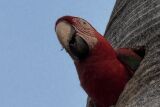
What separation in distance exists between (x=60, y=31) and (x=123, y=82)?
18.8 inches

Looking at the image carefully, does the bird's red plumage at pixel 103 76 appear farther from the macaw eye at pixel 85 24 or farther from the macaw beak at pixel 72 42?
the macaw eye at pixel 85 24

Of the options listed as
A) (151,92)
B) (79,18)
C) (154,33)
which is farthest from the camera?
(79,18)

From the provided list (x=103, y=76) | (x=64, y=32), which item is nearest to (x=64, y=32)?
(x=64, y=32)

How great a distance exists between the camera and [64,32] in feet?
8.71

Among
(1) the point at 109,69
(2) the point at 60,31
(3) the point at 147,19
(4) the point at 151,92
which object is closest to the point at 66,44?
(2) the point at 60,31

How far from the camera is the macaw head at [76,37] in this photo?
2633 millimetres

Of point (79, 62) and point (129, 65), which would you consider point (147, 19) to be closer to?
point (129, 65)

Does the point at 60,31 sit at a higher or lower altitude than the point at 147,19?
higher

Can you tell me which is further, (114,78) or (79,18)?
(79,18)

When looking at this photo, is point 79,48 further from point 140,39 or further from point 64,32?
point 140,39

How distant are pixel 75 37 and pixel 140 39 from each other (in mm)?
408

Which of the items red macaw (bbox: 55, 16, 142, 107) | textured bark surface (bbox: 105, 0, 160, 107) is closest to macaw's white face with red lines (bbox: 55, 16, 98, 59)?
red macaw (bbox: 55, 16, 142, 107)

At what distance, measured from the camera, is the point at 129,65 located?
8.63ft

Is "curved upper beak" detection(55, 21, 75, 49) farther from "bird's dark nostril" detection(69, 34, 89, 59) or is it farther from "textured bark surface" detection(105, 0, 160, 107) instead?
"textured bark surface" detection(105, 0, 160, 107)
